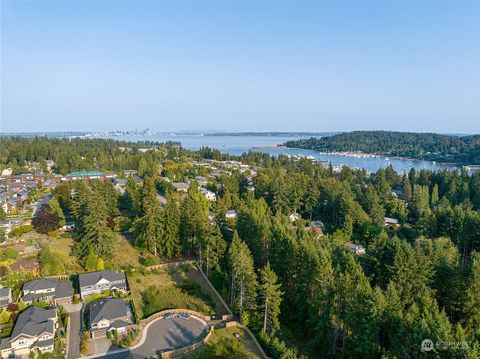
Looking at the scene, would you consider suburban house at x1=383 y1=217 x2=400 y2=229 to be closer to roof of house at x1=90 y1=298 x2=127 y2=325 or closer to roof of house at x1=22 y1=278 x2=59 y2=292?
roof of house at x1=90 y1=298 x2=127 y2=325

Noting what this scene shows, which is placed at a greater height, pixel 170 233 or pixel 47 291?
pixel 170 233

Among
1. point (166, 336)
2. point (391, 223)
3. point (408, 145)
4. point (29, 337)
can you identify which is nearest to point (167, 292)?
point (166, 336)

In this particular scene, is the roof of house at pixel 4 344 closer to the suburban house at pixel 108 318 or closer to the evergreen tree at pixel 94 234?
the suburban house at pixel 108 318

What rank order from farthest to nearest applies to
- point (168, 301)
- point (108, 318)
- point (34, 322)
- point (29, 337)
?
1. point (168, 301)
2. point (108, 318)
3. point (34, 322)
4. point (29, 337)

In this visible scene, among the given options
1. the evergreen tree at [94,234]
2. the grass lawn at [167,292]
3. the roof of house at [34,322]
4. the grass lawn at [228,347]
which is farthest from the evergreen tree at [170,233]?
the grass lawn at [228,347]

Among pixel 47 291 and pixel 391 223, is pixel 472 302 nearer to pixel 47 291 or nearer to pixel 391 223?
pixel 391 223

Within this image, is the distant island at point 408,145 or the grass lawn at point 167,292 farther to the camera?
the distant island at point 408,145

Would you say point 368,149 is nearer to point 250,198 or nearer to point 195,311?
point 250,198
